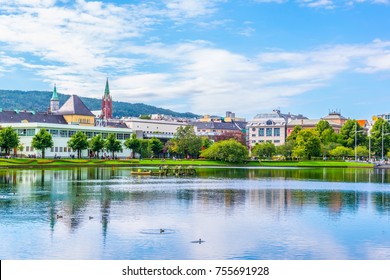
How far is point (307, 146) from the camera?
3971 inches

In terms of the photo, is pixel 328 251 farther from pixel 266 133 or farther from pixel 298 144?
pixel 266 133

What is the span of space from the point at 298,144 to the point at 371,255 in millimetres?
82926

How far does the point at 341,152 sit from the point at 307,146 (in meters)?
7.47

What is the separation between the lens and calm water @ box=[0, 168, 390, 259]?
20859 millimetres

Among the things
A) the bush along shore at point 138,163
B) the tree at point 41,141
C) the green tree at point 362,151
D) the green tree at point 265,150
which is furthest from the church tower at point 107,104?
the tree at point 41,141

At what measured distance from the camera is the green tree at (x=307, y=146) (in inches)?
3971

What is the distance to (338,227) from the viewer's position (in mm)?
26109

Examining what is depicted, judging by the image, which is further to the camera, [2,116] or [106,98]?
[106,98]

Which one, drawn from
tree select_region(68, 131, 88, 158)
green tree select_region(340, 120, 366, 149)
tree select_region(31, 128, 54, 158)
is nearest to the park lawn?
green tree select_region(340, 120, 366, 149)

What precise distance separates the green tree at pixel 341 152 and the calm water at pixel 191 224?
63.7m

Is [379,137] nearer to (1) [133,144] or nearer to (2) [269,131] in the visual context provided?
(2) [269,131]

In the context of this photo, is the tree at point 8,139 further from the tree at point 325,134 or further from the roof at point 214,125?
the roof at point 214,125

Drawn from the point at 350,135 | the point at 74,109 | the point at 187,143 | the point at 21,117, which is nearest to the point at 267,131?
the point at 350,135
